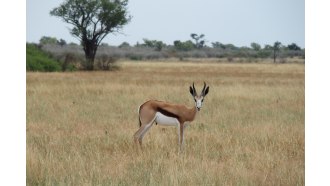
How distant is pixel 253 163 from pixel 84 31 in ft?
37.0

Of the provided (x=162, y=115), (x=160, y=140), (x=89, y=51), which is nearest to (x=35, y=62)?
(x=89, y=51)

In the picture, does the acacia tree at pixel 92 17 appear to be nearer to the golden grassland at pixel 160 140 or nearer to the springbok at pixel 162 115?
the golden grassland at pixel 160 140

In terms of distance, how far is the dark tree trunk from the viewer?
16.8 m

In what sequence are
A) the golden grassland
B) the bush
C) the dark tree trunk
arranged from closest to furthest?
the golden grassland < the bush < the dark tree trunk

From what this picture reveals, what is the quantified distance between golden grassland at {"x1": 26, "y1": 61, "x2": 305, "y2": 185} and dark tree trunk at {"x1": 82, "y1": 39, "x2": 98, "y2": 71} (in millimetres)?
4909

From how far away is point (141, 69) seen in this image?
17859 mm

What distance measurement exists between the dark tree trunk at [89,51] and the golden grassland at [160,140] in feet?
16.1

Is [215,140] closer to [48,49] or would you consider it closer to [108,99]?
[108,99]

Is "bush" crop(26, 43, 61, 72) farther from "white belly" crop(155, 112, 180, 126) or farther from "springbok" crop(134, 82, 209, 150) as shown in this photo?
"white belly" crop(155, 112, 180, 126)

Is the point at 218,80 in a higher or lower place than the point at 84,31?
lower

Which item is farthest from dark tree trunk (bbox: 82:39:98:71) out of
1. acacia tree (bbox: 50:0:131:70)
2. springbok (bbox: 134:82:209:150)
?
springbok (bbox: 134:82:209:150)

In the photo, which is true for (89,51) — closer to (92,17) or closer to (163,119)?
(92,17)

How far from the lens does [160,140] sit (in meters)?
6.59

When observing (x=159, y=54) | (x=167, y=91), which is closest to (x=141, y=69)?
(x=159, y=54)
